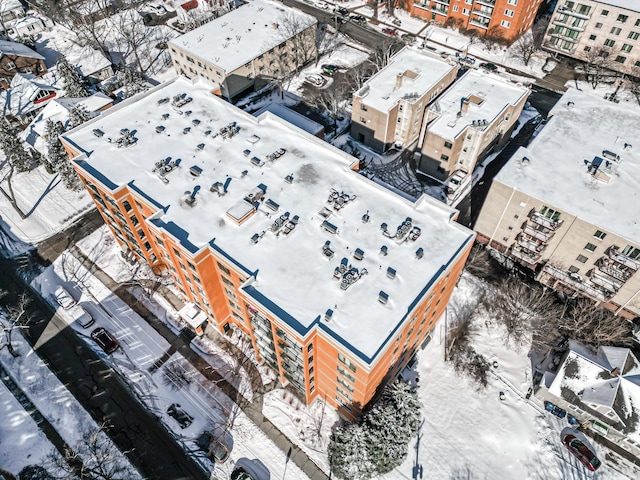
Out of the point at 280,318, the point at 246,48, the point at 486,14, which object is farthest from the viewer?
→ the point at 486,14

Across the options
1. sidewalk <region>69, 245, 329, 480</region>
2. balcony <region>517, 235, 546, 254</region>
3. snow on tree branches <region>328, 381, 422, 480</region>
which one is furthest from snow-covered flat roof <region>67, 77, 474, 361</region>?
sidewalk <region>69, 245, 329, 480</region>

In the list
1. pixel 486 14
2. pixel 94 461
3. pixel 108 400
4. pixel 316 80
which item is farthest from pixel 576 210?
pixel 486 14

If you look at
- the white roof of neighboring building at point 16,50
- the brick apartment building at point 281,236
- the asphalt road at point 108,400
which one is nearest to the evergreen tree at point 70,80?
the white roof of neighboring building at point 16,50

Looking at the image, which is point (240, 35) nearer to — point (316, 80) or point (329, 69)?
point (316, 80)

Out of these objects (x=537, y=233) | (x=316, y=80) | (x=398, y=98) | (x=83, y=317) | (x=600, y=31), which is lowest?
(x=83, y=317)

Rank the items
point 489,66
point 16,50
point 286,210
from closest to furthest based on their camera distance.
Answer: point 286,210 < point 16,50 < point 489,66

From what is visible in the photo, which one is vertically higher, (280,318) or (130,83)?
(280,318)

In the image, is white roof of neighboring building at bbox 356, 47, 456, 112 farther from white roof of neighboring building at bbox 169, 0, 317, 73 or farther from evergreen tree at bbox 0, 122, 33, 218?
evergreen tree at bbox 0, 122, 33, 218

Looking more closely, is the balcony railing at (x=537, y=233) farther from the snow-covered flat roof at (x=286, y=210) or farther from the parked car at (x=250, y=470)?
the parked car at (x=250, y=470)
